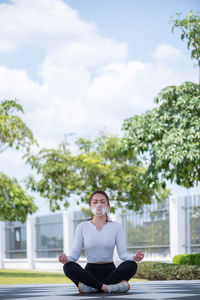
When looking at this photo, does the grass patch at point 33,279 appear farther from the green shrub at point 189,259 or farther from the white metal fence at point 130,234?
the white metal fence at point 130,234

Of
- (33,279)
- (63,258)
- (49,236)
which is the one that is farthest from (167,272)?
(49,236)

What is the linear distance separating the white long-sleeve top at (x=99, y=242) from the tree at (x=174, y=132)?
245 inches

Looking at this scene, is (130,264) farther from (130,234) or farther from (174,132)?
(130,234)

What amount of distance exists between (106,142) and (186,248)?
4.77 m

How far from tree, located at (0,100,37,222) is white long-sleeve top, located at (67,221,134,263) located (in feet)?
35.8

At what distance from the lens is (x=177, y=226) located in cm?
1781

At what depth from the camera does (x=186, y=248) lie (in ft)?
57.6

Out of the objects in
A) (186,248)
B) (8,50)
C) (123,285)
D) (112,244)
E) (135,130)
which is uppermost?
(8,50)

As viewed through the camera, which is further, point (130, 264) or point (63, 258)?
point (130, 264)

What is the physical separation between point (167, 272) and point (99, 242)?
25.4ft

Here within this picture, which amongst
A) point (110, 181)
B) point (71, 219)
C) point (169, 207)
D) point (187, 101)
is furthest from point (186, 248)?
point (71, 219)

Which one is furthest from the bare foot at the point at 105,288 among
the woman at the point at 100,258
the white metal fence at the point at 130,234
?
the white metal fence at the point at 130,234

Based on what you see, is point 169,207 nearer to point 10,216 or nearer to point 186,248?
point 186,248

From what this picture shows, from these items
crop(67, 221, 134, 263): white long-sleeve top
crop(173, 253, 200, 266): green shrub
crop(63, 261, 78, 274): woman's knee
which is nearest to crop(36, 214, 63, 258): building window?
crop(173, 253, 200, 266): green shrub
